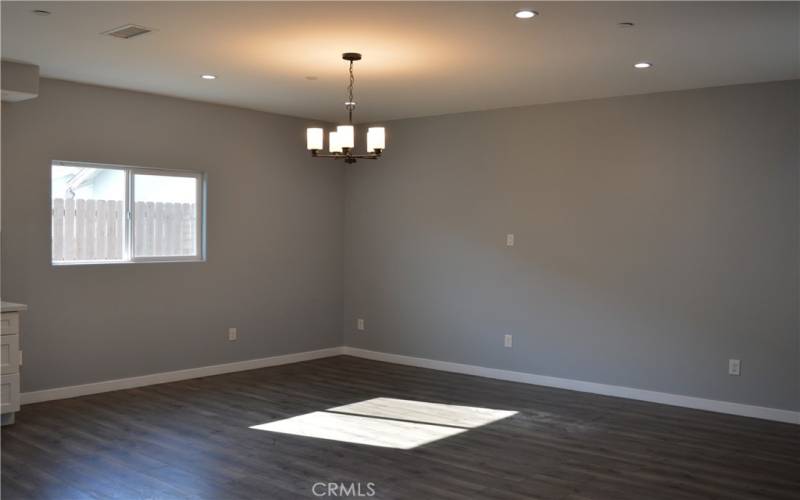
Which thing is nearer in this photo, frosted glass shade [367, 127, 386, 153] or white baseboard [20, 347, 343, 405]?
frosted glass shade [367, 127, 386, 153]

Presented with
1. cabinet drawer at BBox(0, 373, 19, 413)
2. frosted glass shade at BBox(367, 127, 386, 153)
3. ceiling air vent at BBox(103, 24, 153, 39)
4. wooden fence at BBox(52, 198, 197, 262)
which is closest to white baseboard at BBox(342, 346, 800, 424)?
wooden fence at BBox(52, 198, 197, 262)

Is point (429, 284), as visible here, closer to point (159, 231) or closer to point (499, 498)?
point (159, 231)

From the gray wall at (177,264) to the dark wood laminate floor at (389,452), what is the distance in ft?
1.65

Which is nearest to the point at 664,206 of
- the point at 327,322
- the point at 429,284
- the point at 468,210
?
the point at 468,210

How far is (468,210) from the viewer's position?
7.06 m

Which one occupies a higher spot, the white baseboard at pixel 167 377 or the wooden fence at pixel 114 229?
the wooden fence at pixel 114 229

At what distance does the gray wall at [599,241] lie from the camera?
5461 mm

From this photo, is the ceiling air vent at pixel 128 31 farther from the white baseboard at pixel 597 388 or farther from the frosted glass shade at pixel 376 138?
the white baseboard at pixel 597 388

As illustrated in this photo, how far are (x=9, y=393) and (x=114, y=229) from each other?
1.73 m

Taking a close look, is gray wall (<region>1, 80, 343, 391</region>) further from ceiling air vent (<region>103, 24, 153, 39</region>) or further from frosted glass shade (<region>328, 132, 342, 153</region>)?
frosted glass shade (<region>328, 132, 342, 153</region>)

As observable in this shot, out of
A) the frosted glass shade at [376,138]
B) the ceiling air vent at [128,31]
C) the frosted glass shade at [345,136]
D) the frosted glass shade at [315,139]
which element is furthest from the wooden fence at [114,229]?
the frosted glass shade at [376,138]

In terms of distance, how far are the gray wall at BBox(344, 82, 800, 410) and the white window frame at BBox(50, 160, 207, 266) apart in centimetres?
179

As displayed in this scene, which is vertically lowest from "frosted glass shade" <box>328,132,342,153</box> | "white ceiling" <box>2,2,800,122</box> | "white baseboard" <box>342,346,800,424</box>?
"white baseboard" <box>342,346,800,424</box>

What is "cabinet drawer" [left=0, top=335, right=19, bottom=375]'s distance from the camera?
4.80 meters
